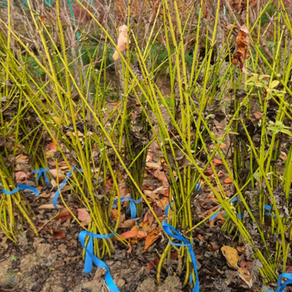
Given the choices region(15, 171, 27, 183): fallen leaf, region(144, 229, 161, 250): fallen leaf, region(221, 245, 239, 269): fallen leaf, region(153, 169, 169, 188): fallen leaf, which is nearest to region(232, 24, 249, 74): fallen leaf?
region(221, 245, 239, 269): fallen leaf

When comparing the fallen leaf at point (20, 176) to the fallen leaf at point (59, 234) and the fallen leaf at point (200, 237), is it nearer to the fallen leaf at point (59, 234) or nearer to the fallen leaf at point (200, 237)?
the fallen leaf at point (59, 234)

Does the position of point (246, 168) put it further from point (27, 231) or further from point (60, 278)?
point (27, 231)

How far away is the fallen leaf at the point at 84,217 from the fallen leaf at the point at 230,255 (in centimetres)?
77

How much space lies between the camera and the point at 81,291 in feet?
4.68

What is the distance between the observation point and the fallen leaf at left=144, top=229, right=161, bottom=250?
160cm

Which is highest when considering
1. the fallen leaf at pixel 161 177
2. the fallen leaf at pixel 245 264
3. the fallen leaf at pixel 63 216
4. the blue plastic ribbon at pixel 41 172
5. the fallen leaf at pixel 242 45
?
the fallen leaf at pixel 242 45

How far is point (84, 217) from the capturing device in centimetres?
179

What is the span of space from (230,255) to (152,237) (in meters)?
0.41

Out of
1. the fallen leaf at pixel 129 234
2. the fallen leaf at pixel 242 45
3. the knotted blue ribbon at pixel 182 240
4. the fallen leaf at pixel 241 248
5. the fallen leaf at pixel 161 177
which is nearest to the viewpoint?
the fallen leaf at pixel 242 45

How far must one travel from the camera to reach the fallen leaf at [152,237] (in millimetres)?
1598

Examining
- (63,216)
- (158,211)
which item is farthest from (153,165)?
(63,216)

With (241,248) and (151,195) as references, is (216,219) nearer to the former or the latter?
(241,248)

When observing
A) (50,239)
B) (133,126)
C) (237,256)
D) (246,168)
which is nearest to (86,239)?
(50,239)

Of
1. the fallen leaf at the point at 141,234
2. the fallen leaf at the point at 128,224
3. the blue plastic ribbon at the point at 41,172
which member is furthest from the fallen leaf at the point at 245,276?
the blue plastic ribbon at the point at 41,172
